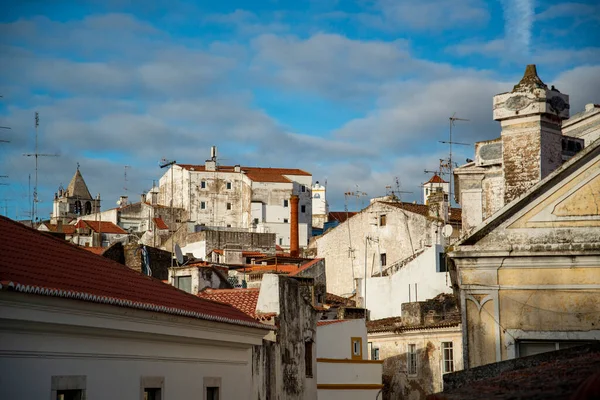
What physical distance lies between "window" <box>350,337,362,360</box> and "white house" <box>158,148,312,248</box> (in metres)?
66.6

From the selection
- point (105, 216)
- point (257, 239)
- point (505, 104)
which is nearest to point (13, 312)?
point (505, 104)

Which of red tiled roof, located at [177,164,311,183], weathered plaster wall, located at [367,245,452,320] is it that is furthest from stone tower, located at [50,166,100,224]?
weathered plaster wall, located at [367,245,452,320]

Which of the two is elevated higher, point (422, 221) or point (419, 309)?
point (422, 221)

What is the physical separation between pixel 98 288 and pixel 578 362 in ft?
27.3

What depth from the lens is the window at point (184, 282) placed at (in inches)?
1242

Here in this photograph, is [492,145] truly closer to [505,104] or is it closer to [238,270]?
[505,104]

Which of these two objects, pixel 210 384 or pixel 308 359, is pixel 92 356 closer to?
pixel 210 384

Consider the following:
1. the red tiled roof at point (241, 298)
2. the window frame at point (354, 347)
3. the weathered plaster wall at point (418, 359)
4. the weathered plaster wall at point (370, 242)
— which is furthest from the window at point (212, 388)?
the weathered plaster wall at point (370, 242)

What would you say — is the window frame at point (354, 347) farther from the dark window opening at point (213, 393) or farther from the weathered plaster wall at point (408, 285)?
the dark window opening at point (213, 393)

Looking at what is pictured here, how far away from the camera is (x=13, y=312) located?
13.1 meters

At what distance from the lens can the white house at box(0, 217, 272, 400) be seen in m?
13.7

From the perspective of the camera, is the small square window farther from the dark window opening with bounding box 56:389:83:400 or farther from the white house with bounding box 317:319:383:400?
the dark window opening with bounding box 56:389:83:400

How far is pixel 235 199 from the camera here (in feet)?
364

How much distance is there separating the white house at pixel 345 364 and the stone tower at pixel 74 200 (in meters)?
105
